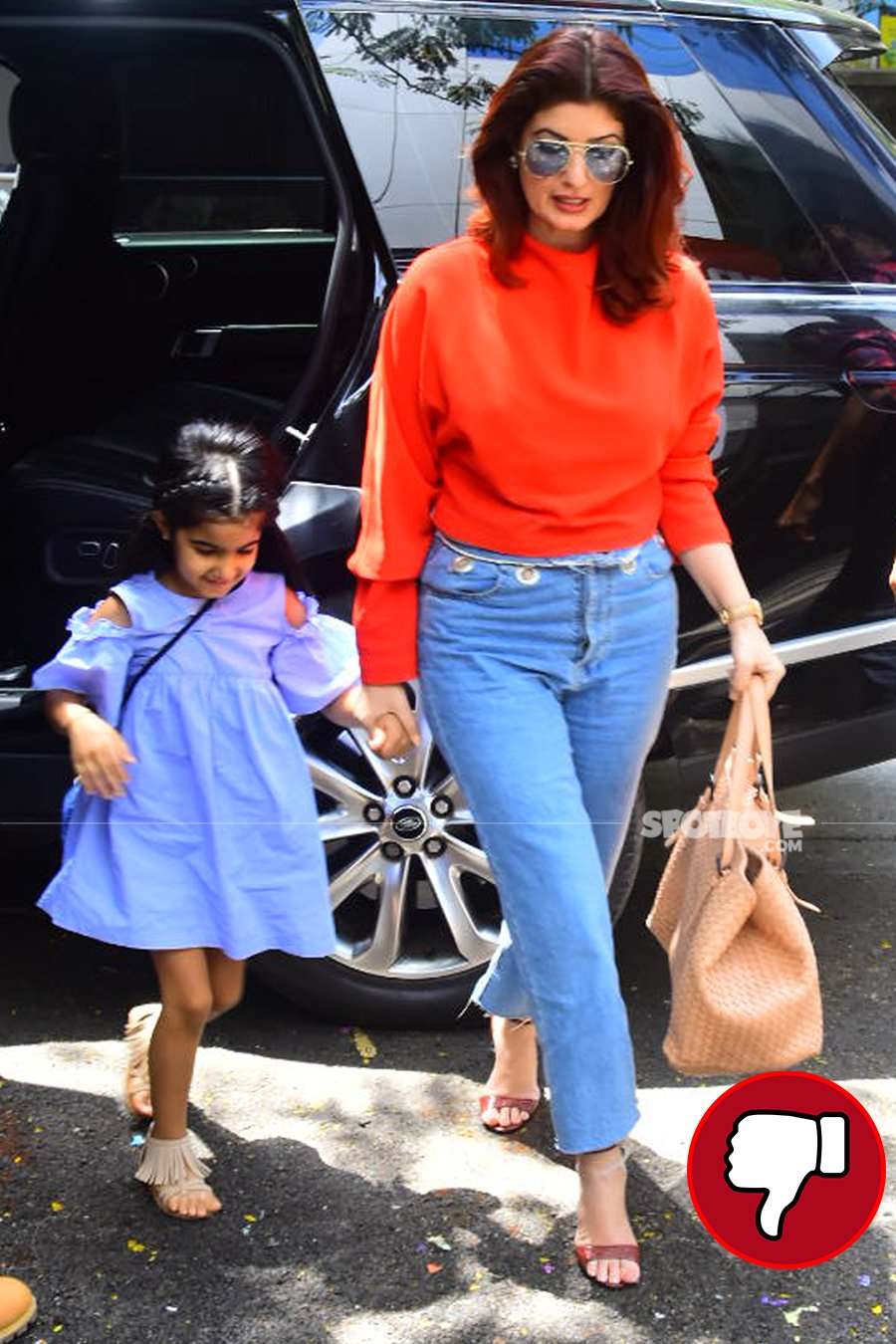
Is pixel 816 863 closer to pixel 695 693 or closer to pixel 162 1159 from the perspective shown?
pixel 695 693

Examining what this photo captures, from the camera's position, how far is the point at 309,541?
134 inches

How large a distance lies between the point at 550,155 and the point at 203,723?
3.14ft

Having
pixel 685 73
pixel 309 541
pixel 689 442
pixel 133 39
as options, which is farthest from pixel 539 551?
pixel 133 39

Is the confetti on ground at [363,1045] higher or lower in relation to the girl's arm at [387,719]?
lower

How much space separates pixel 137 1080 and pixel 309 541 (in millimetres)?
975

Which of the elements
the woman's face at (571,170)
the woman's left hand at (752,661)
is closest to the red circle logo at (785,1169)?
the woman's left hand at (752,661)

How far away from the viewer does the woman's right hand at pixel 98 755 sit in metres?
2.80

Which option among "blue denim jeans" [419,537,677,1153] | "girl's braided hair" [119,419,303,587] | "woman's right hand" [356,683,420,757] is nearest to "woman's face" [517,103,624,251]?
"blue denim jeans" [419,537,677,1153]

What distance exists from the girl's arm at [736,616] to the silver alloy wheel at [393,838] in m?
0.74

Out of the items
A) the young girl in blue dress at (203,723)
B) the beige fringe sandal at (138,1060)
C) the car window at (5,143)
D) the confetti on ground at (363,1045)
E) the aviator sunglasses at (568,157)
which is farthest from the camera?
the car window at (5,143)

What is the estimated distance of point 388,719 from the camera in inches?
112

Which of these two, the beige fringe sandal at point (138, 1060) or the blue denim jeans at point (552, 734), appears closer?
the blue denim jeans at point (552, 734)

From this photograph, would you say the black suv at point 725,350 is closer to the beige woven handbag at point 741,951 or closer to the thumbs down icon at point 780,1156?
the beige woven handbag at point 741,951

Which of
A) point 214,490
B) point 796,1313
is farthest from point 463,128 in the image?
point 796,1313
